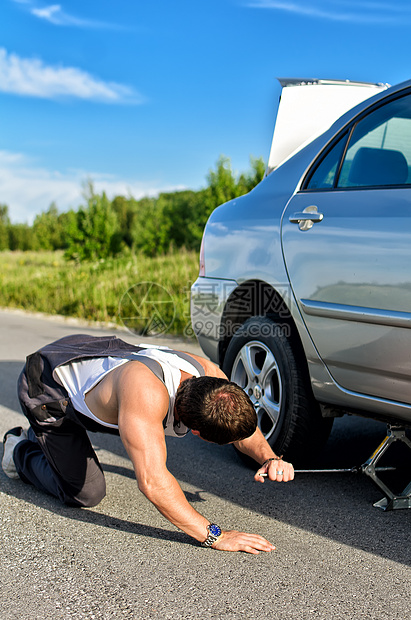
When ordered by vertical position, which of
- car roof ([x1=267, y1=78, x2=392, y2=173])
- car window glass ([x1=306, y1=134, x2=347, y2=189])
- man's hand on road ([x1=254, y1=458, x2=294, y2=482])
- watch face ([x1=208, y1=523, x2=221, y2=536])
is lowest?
watch face ([x1=208, y1=523, x2=221, y2=536])

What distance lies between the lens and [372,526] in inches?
111

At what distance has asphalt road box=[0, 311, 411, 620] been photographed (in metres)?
2.17

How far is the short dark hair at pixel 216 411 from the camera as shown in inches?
95.3

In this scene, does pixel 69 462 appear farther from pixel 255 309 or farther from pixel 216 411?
pixel 255 309

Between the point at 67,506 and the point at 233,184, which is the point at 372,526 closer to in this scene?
the point at 67,506

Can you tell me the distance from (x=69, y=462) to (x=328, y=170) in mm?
1953

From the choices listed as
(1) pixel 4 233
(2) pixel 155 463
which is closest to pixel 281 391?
(2) pixel 155 463

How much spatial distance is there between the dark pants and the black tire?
3.13 ft

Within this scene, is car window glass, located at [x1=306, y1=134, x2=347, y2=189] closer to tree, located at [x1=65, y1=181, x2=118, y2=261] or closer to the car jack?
the car jack

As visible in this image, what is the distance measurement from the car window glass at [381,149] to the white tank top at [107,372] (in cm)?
123

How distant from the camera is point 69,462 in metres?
3.10

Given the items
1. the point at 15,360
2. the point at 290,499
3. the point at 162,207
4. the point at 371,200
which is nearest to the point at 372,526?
the point at 290,499

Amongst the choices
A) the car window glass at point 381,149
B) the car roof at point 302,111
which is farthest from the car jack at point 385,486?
the car roof at point 302,111

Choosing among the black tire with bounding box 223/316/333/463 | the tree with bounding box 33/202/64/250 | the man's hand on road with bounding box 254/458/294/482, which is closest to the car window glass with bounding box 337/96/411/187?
the black tire with bounding box 223/316/333/463
